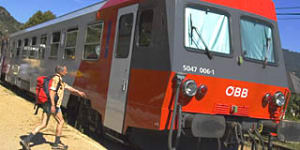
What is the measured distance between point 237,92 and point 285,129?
1.08m

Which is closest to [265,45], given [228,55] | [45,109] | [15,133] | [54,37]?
[228,55]

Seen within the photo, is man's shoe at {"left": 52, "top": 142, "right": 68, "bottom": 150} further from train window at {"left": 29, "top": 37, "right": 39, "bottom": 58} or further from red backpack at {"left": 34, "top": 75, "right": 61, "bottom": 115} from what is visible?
train window at {"left": 29, "top": 37, "right": 39, "bottom": 58}

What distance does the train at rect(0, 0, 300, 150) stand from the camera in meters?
4.97

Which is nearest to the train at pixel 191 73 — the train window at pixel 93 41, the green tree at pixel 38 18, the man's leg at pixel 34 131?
the train window at pixel 93 41

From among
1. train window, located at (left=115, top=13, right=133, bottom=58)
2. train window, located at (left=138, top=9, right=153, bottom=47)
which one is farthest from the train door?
train window, located at (left=138, top=9, right=153, bottom=47)

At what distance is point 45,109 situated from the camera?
19.7ft

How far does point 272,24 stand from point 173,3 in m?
2.19

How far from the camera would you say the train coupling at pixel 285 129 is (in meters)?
5.56

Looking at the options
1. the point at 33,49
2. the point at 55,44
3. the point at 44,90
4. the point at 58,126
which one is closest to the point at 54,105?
the point at 44,90

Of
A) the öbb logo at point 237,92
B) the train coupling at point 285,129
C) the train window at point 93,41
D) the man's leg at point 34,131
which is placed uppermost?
the train window at point 93,41

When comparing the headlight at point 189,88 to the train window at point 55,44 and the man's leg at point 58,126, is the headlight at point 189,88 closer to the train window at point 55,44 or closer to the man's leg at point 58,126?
the man's leg at point 58,126

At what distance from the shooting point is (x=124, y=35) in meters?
6.12

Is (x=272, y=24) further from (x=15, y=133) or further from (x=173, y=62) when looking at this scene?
(x=15, y=133)

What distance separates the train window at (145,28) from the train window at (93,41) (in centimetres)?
160
